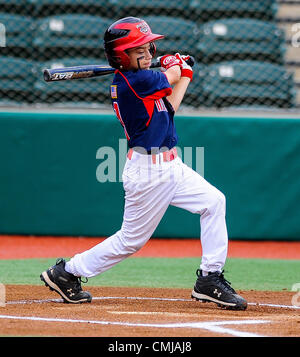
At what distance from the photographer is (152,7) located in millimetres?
9867

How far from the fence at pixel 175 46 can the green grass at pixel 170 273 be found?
2404mm

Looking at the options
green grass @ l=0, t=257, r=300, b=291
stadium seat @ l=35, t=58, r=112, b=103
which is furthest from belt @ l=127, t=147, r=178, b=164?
stadium seat @ l=35, t=58, r=112, b=103

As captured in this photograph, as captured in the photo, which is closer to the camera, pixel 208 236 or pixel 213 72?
pixel 208 236

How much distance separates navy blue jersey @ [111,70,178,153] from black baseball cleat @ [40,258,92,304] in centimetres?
92

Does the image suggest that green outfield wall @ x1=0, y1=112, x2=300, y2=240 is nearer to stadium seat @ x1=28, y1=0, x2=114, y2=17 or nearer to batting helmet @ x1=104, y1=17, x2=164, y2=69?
stadium seat @ x1=28, y1=0, x2=114, y2=17

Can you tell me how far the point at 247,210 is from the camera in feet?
26.0

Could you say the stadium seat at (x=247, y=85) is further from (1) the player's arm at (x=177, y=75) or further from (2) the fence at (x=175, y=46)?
(1) the player's arm at (x=177, y=75)

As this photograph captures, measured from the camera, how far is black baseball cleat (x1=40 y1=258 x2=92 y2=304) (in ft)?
15.1

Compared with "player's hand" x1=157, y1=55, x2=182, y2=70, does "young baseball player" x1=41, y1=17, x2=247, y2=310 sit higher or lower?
lower

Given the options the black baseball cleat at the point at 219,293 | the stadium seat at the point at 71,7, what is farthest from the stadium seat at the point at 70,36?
the black baseball cleat at the point at 219,293

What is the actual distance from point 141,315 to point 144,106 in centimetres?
121

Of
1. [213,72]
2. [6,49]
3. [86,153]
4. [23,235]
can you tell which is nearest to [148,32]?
[86,153]

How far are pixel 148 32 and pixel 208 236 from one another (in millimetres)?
1278

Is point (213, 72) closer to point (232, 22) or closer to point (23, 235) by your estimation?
point (232, 22)
